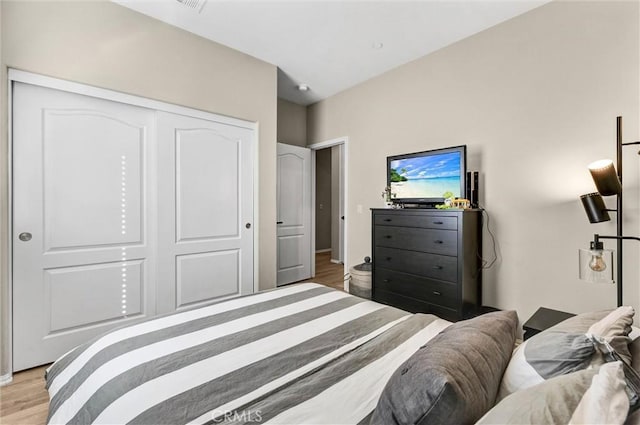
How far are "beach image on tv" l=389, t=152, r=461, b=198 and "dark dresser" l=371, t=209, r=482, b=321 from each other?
0.31m

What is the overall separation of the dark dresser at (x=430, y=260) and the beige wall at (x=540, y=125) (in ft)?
1.11

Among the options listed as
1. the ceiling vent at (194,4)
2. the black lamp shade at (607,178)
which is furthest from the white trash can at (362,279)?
the ceiling vent at (194,4)

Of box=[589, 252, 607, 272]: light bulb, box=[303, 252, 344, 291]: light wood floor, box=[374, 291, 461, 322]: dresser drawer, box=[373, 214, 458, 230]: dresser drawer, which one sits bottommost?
box=[303, 252, 344, 291]: light wood floor

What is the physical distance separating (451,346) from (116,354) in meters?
1.21

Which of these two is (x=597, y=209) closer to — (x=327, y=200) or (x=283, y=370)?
(x=283, y=370)

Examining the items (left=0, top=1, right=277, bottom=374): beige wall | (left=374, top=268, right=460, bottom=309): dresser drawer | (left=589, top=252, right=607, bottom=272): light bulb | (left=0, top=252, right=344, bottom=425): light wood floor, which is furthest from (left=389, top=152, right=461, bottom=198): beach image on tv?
(left=0, top=252, right=344, bottom=425): light wood floor

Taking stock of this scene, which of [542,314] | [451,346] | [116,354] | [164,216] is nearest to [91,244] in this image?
[164,216]

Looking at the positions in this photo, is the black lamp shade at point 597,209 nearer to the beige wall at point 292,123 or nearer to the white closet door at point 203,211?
the white closet door at point 203,211

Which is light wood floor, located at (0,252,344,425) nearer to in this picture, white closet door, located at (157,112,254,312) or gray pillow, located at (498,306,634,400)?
white closet door, located at (157,112,254,312)

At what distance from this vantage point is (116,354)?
1122 millimetres

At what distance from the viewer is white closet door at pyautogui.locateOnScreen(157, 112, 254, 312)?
9.04 feet

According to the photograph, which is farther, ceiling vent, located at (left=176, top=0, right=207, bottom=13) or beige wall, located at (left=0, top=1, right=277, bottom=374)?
ceiling vent, located at (left=176, top=0, right=207, bottom=13)

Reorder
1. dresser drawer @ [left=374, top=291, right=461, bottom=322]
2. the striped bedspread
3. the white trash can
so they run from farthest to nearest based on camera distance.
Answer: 1. the white trash can
2. dresser drawer @ [left=374, top=291, right=461, bottom=322]
3. the striped bedspread

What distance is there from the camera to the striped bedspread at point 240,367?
0.85 metres
